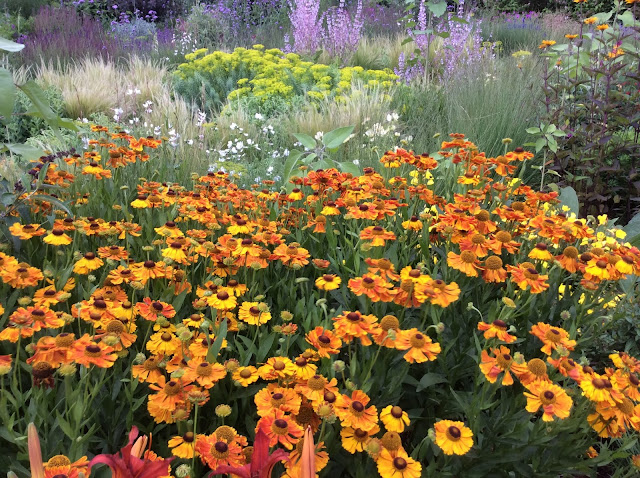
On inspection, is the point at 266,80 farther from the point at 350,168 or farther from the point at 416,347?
the point at 416,347

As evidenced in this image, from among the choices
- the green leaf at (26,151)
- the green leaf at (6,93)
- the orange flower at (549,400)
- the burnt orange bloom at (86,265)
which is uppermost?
the green leaf at (6,93)

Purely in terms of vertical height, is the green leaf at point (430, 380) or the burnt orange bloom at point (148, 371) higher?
the burnt orange bloom at point (148, 371)

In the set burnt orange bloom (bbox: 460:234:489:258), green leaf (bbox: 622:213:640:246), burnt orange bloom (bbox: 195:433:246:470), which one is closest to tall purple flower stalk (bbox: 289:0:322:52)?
green leaf (bbox: 622:213:640:246)

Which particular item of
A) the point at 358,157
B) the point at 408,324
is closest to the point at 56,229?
the point at 408,324

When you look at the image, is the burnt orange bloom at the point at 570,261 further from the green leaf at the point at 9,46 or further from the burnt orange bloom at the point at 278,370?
the green leaf at the point at 9,46

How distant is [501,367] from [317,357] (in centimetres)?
45

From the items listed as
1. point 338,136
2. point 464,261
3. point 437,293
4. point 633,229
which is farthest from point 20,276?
point 633,229

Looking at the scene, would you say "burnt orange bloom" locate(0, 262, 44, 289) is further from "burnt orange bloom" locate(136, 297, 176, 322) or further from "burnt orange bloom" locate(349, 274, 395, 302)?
"burnt orange bloom" locate(349, 274, 395, 302)

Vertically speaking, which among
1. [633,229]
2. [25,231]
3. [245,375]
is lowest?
[633,229]

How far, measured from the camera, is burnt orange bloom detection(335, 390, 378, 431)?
1.15m

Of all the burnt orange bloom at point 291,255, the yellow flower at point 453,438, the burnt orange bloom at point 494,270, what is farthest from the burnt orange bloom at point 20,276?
the burnt orange bloom at point 494,270

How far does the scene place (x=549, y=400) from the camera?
3.84 ft

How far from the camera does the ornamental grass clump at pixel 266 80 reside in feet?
19.0

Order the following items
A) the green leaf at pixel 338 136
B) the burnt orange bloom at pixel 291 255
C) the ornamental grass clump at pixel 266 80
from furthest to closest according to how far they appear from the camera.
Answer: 1. the ornamental grass clump at pixel 266 80
2. the green leaf at pixel 338 136
3. the burnt orange bloom at pixel 291 255
